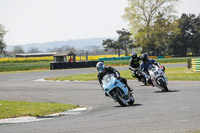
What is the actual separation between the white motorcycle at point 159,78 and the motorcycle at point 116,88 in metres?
4.40

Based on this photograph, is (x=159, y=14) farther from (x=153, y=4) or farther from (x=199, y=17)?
(x=199, y=17)

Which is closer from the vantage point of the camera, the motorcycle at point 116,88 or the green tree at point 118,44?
the motorcycle at point 116,88

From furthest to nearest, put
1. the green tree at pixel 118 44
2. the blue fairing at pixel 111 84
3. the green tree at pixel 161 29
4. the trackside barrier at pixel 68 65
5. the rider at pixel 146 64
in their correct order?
the green tree at pixel 118 44 < the green tree at pixel 161 29 < the trackside barrier at pixel 68 65 < the rider at pixel 146 64 < the blue fairing at pixel 111 84

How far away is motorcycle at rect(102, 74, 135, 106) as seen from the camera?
13.5m

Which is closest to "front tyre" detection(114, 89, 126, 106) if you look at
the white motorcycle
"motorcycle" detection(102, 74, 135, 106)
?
"motorcycle" detection(102, 74, 135, 106)

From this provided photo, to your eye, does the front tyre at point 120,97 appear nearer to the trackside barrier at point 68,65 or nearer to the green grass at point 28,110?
the green grass at point 28,110

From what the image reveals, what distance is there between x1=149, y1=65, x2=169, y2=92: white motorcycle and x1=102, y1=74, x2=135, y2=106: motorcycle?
14.4ft

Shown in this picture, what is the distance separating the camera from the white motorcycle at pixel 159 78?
1792 centimetres

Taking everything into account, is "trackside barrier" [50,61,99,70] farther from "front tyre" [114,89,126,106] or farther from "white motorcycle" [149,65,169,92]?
"front tyre" [114,89,126,106]

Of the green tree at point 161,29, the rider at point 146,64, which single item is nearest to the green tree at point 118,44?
the green tree at point 161,29

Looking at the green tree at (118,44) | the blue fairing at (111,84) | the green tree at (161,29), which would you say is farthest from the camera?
the green tree at (118,44)

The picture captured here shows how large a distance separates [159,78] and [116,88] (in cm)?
481

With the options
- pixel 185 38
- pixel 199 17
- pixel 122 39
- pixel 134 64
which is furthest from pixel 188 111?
pixel 122 39

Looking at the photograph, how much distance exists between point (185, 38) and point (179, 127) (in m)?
86.4
